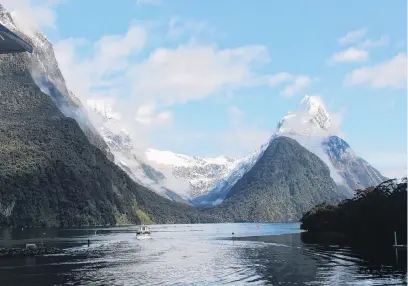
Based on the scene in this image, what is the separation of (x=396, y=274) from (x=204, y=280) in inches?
1111

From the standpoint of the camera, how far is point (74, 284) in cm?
7519

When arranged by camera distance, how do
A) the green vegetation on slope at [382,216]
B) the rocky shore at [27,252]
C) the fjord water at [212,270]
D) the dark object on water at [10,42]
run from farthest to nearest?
the green vegetation on slope at [382,216] < the dark object on water at [10,42] < the rocky shore at [27,252] < the fjord water at [212,270]

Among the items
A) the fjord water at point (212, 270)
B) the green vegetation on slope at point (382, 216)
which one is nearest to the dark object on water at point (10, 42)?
the fjord water at point (212, 270)

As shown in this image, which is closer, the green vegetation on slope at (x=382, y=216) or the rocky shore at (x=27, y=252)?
the rocky shore at (x=27, y=252)

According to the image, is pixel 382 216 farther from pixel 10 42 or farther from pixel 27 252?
pixel 10 42

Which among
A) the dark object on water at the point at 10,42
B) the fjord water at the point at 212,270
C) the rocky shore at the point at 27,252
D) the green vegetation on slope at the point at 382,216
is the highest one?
the dark object on water at the point at 10,42

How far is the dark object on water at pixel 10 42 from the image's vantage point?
126162mm

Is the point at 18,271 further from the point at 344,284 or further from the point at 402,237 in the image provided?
the point at 402,237

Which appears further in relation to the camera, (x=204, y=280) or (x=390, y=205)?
(x=390, y=205)

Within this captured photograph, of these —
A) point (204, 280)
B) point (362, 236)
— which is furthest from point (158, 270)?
point (362, 236)

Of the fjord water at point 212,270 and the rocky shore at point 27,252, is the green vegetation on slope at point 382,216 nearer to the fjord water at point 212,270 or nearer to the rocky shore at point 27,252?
the fjord water at point 212,270

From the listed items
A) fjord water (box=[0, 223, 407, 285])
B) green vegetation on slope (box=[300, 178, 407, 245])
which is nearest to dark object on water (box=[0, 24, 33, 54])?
fjord water (box=[0, 223, 407, 285])

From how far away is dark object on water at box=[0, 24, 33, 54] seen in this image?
126m

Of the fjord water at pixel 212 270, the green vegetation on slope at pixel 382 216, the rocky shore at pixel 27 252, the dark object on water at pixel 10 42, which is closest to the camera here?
the fjord water at pixel 212 270
